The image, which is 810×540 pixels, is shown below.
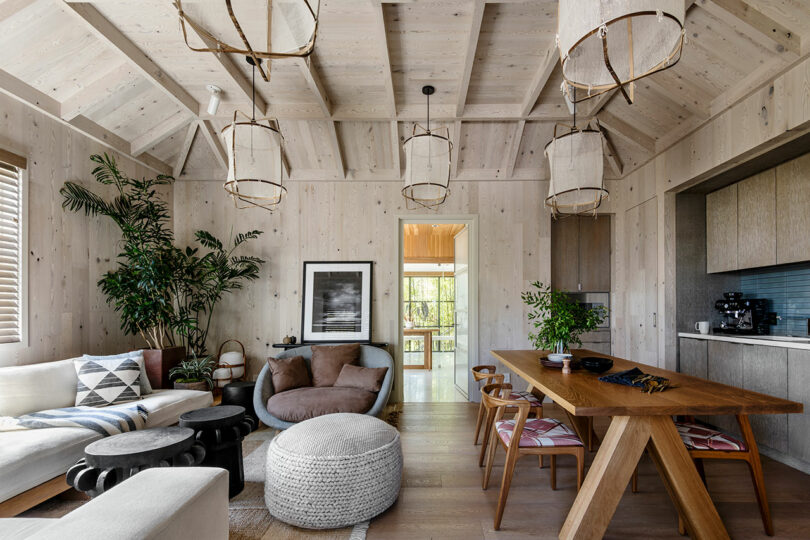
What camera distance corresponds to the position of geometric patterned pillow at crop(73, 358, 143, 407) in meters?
3.12

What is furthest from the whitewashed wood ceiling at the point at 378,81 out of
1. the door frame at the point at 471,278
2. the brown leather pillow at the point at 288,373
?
the brown leather pillow at the point at 288,373

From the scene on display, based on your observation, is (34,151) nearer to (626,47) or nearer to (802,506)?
(626,47)

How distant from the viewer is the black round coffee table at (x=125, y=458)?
203cm

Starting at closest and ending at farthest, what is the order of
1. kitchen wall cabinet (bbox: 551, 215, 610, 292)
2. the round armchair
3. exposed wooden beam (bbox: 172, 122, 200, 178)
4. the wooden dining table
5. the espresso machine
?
the wooden dining table < the round armchair < the espresso machine < exposed wooden beam (bbox: 172, 122, 200, 178) < kitchen wall cabinet (bbox: 551, 215, 610, 292)

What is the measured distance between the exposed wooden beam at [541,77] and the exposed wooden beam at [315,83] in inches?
73.9

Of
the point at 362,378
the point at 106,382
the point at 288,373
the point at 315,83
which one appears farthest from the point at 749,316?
the point at 106,382

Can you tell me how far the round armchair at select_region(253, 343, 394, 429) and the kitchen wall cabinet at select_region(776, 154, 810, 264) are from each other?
338 centimetres

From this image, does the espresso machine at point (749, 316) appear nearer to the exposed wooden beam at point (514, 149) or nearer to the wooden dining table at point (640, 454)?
the wooden dining table at point (640, 454)

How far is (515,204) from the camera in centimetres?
505

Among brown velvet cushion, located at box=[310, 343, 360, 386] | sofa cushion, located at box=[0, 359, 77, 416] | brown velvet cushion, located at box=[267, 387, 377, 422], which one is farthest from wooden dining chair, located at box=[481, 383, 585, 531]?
sofa cushion, located at box=[0, 359, 77, 416]

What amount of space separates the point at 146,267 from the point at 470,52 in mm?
3299

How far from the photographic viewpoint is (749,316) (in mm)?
3811

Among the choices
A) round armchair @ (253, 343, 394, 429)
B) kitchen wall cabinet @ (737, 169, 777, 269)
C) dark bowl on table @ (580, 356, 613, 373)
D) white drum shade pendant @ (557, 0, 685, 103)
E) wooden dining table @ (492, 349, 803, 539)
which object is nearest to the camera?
white drum shade pendant @ (557, 0, 685, 103)

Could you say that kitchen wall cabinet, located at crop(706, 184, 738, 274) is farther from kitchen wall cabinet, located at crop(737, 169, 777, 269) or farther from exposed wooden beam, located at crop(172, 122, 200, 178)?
exposed wooden beam, located at crop(172, 122, 200, 178)
